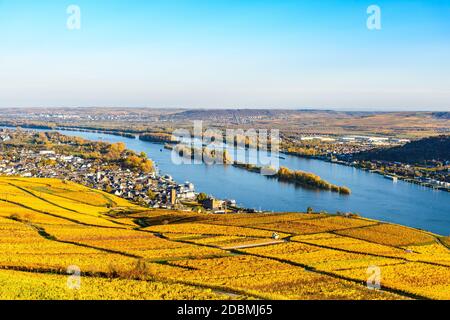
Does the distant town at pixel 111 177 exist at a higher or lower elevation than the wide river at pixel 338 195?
higher

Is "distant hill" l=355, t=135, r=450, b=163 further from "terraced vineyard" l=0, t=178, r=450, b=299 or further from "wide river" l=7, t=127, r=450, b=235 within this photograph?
"terraced vineyard" l=0, t=178, r=450, b=299

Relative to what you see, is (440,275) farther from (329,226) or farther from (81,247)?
(81,247)

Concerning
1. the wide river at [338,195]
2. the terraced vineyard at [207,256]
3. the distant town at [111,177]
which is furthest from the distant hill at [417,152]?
the terraced vineyard at [207,256]

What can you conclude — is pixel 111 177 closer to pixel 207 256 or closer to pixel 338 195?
pixel 338 195

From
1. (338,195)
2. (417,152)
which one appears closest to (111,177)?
(338,195)

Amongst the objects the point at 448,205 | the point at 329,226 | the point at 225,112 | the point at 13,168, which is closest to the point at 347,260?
the point at 329,226

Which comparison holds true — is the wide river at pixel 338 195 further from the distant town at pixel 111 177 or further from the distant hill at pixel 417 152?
the distant hill at pixel 417 152

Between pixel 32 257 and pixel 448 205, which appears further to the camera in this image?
pixel 448 205
